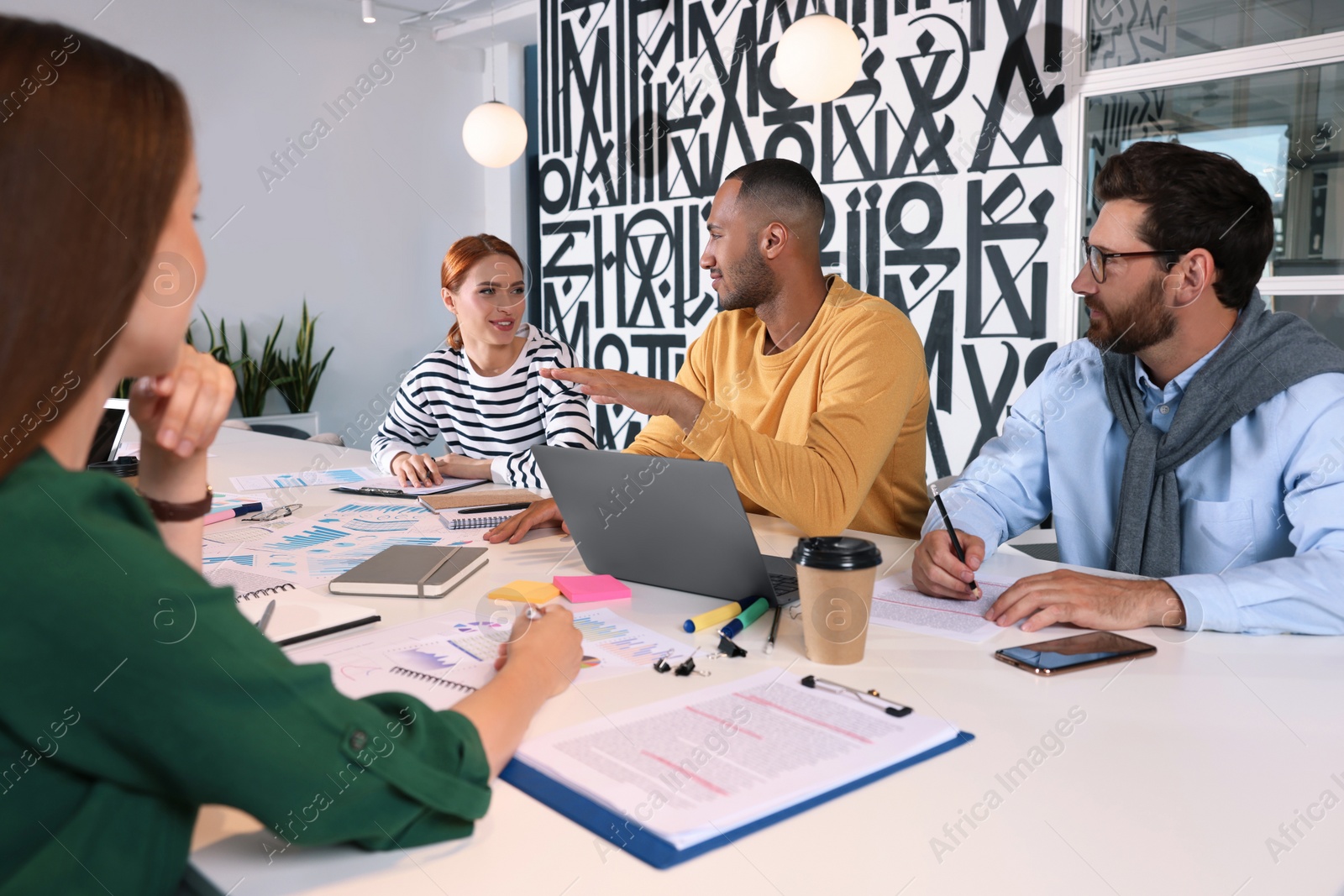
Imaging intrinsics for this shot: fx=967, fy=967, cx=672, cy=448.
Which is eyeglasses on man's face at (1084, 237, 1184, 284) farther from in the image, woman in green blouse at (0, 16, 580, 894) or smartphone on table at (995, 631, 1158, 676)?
woman in green blouse at (0, 16, 580, 894)

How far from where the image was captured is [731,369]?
2371 mm

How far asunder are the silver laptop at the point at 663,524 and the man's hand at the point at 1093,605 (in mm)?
295

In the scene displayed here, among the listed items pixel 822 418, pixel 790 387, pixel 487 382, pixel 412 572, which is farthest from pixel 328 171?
pixel 412 572

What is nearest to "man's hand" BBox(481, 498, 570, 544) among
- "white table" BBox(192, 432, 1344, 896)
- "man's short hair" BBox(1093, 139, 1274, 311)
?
"white table" BBox(192, 432, 1344, 896)

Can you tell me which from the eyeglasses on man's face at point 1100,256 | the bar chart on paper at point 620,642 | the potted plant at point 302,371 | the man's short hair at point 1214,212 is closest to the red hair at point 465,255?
the eyeglasses on man's face at point 1100,256

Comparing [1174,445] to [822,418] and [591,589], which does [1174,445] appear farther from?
[591,589]

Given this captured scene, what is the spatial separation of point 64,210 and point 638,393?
107cm

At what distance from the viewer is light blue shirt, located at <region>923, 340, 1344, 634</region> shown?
48.5 inches

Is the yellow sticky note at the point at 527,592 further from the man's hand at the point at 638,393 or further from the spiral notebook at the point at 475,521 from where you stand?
the spiral notebook at the point at 475,521

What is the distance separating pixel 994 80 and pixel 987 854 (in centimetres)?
390

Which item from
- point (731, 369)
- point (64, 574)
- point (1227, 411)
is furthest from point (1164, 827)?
point (731, 369)

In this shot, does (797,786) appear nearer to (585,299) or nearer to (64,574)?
(64,574)

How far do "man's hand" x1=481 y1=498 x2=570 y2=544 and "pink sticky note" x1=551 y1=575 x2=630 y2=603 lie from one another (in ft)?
1.10

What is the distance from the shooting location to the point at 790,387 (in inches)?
87.4
